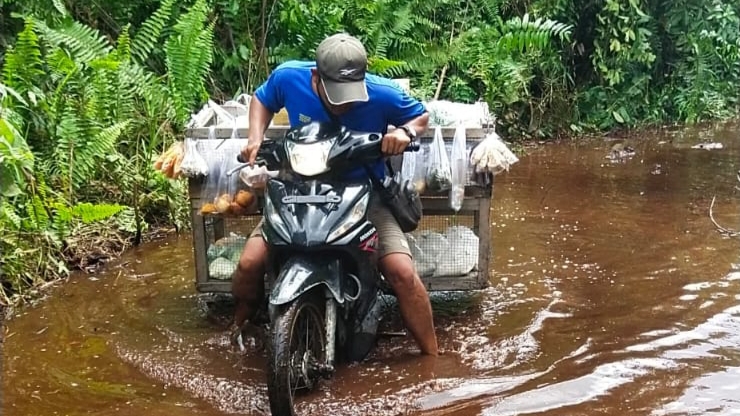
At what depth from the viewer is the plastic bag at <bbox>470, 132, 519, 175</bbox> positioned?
4.14 meters

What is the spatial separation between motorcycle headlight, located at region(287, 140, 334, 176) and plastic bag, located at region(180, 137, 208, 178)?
0.81 meters

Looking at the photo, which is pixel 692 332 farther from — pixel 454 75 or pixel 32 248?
pixel 454 75

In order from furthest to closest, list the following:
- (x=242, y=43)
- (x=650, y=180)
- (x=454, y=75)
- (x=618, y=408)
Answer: (x=454, y=75), (x=242, y=43), (x=650, y=180), (x=618, y=408)

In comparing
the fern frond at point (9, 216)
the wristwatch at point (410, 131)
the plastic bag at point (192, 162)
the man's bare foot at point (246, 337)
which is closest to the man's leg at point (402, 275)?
the wristwatch at point (410, 131)

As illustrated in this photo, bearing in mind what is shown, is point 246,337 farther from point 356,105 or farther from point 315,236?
point 356,105

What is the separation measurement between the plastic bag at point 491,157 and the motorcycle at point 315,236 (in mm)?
679

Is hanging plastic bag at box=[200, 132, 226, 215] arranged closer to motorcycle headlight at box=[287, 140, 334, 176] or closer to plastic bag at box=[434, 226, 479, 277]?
motorcycle headlight at box=[287, 140, 334, 176]

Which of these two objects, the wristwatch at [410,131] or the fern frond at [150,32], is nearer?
the wristwatch at [410,131]

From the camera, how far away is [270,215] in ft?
11.8

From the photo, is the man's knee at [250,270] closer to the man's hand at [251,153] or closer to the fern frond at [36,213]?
the man's hand at [251,153]

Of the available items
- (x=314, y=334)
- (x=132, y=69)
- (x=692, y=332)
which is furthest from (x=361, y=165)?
(x=132, y=69)

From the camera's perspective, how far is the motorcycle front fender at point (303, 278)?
11.0ft

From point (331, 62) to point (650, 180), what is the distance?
5263 millimetres

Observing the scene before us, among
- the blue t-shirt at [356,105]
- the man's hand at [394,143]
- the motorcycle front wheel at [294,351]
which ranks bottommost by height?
the motorcycle front wheel at [294,351]
